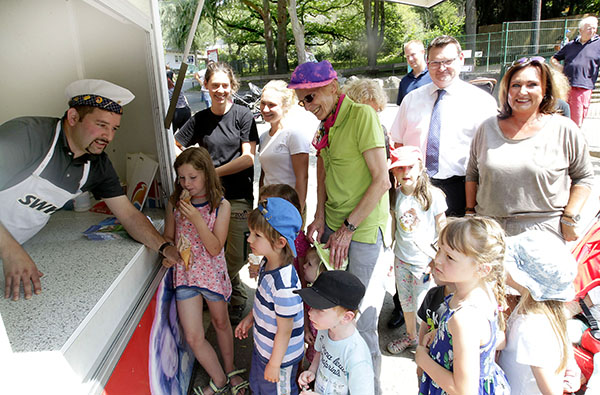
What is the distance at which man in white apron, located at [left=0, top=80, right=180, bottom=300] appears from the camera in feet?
5.71

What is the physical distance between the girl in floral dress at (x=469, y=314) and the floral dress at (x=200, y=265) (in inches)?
46.7

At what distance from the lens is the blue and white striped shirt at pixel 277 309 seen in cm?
186

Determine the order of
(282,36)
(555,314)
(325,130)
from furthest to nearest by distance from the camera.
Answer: (282,36)
(325,130)
(555,314)

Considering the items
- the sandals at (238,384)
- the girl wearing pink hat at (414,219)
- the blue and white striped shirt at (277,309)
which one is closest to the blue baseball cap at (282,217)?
the blue and white striped shirt at (277,309)

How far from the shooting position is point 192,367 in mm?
2592

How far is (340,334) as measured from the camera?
5.59 ft

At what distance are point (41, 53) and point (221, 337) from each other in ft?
7.32

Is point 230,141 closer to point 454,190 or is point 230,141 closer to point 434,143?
point 434,143

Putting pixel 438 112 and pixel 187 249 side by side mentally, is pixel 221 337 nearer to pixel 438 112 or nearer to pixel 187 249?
pixel 187 249

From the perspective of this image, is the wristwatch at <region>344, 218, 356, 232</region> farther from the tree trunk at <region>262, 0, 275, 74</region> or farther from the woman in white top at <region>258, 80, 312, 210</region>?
the tree trunk at <region>262, 0, 275, 74</region>

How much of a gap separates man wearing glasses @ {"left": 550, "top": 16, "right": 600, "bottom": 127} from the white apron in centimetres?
719

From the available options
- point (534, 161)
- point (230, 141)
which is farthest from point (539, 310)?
point (230, 141)

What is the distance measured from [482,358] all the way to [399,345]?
4.33 ft

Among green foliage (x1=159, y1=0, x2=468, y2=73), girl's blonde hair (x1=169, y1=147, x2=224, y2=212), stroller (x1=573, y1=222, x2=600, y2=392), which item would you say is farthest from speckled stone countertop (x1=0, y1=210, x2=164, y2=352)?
green foliage (x1=159, y1=0, x2=468, y2=73)
